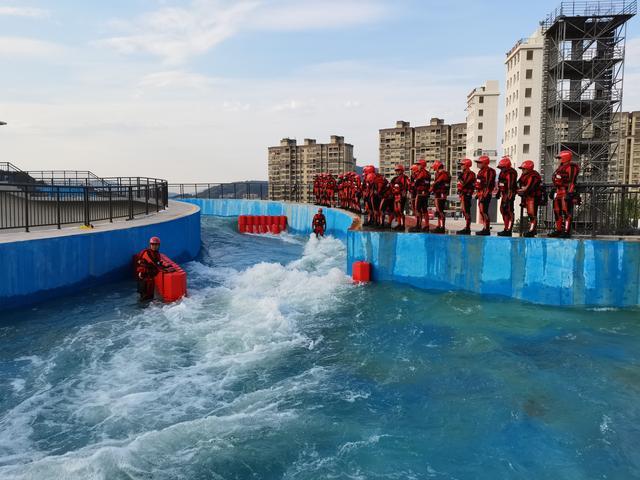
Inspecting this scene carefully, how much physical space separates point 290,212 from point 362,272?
77.6 feet

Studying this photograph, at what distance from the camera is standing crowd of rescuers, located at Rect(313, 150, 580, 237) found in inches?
504

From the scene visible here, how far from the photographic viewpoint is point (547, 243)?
41.9 ft

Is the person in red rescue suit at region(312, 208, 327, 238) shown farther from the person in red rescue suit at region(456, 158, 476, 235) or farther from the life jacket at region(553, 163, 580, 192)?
the life jacket at region(553, 163, 580, 192)

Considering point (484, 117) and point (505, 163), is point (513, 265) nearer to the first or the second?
point (505, 163)

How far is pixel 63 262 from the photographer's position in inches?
521

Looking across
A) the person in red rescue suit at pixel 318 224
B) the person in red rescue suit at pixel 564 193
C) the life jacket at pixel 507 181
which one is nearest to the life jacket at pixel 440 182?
the life jacket at pixel 507 181

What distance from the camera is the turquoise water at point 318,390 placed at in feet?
19.1

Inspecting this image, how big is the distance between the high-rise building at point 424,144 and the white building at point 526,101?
80.1 meters

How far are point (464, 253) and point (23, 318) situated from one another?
10704 millimetres

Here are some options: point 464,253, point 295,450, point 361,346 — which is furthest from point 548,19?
point 295,450

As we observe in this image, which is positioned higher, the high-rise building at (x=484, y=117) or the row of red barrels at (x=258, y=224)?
the high-rise building at (x=484, y=117)

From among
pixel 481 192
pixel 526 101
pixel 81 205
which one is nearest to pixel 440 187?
pixel 481 192

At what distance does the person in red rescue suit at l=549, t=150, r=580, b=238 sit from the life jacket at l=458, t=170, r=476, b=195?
80.6 inches

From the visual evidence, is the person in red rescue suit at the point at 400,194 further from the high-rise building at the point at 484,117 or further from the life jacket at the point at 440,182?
the high-rise building at the point at 484,117
